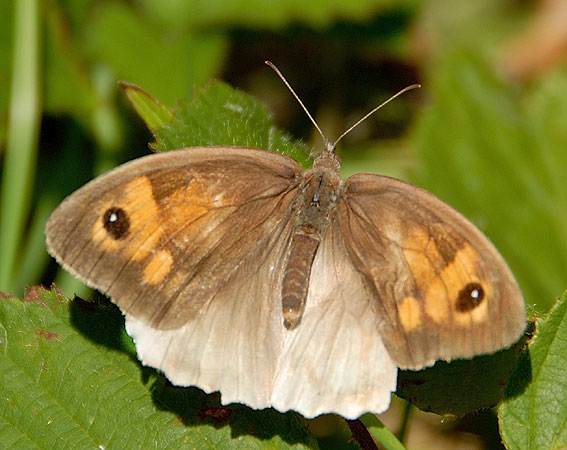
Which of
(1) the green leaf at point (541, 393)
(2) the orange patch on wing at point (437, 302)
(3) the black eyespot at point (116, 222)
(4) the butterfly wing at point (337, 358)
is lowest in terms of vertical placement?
(1) the green leaf at point (541, 393)

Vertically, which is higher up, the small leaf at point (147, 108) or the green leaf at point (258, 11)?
the green leaf at point (258, 11)

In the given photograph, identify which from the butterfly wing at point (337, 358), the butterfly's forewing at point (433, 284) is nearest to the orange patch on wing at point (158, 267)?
the butterfly wing at point (337, 358)

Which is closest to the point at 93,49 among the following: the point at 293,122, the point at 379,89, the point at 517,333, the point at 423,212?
the point at 293,122

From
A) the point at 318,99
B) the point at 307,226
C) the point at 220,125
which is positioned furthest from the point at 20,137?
the point at 318,99

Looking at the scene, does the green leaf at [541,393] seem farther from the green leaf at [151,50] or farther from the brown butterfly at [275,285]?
the green leaf at [151,50]

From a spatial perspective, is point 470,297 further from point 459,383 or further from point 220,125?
point 220,125

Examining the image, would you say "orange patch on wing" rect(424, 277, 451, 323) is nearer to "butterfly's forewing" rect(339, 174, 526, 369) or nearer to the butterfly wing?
"butterfly's forewing" rect(339, 174, 526, 369)
